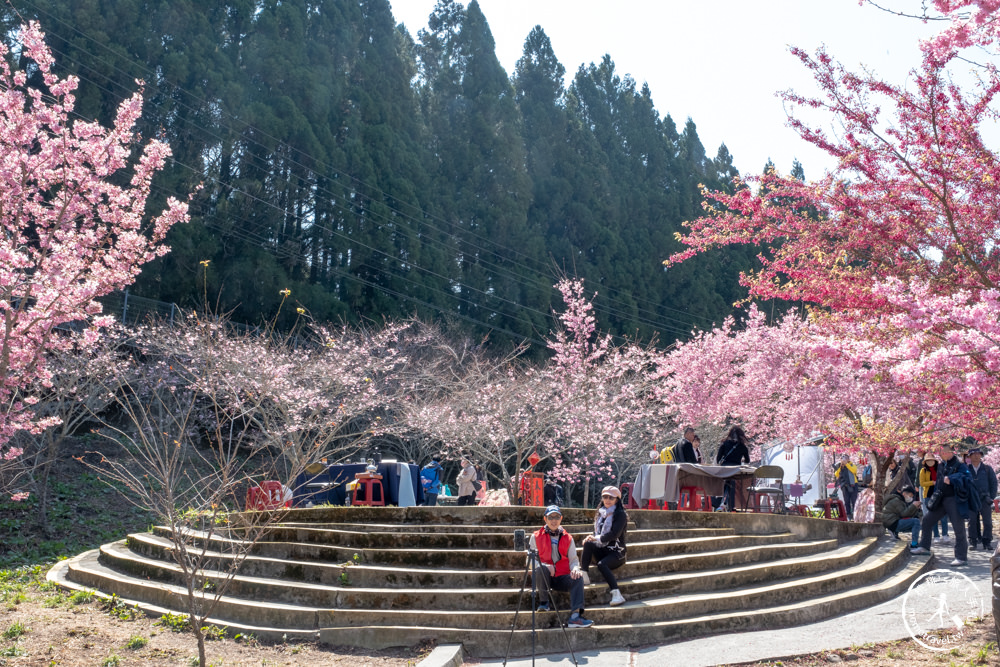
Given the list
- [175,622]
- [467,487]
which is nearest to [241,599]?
[175,622]

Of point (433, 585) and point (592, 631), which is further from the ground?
point (433, 585)

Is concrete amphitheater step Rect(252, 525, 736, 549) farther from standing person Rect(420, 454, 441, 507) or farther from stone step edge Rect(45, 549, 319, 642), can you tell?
standing person Rect(420, 454, 441, 507)

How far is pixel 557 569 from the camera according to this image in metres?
7.82

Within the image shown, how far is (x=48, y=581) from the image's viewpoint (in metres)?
9.73

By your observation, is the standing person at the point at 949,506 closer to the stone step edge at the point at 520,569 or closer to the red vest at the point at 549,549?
the stone step edge at the point at 520,569

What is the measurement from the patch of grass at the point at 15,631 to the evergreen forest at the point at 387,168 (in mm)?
18841

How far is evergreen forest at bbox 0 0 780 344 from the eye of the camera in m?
26.8

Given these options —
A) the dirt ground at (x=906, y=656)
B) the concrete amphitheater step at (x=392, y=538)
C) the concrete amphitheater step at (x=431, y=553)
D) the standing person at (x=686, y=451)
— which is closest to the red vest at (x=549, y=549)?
the concrete amphitheater step at (x=431, y=553)

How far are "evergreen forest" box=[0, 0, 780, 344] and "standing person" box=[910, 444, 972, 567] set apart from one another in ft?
66.9

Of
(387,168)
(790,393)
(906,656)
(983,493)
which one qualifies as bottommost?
(906,656)

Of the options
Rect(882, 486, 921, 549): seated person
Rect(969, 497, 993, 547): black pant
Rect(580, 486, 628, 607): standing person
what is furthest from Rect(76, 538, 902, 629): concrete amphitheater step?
Rect(969, 497, 993, 547): black pant

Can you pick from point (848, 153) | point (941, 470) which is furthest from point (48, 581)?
point (941, 470)

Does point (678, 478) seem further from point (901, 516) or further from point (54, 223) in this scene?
point (54, 223)

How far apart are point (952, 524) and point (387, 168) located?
25370mm
